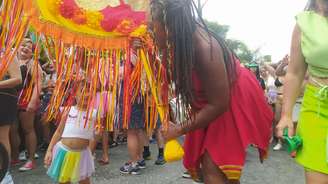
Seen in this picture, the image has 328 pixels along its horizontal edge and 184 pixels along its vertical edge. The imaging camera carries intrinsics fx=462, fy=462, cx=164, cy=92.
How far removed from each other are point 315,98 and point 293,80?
17 cm

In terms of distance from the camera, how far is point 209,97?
86.1 inches

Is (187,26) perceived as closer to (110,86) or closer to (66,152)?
(110,86)

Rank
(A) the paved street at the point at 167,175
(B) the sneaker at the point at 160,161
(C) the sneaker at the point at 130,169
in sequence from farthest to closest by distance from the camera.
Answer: (B) the sneaker at the point at 160,161, (C) the sneaker at the point at 130,169, (A) the paved street at the point at 167,175

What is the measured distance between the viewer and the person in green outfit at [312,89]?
2033 mm

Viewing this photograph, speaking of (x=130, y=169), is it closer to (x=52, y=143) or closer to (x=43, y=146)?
(x=52, y=143)

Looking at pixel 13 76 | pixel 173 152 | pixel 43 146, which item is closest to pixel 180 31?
pixel 173 152

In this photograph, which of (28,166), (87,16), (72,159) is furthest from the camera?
(28,166)

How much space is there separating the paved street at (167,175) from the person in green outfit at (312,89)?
2.49 metres

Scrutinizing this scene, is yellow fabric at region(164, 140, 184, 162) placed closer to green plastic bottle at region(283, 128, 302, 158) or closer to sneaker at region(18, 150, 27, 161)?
green plastic bottle at region(283, 128, 302, 158)

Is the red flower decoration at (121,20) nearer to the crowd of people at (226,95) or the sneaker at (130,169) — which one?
the crowd of people at (226,95)

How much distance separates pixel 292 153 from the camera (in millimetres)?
2186

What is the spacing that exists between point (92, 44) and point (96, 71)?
0.46 ft

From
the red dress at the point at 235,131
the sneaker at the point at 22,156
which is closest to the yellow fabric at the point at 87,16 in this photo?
the red dress at the point at 235,131

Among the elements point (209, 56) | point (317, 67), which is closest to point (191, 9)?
point (209, 56)
